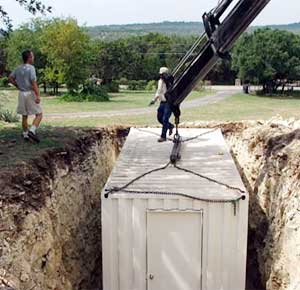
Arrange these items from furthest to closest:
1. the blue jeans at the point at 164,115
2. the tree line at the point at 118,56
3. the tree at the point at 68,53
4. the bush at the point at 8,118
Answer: the tree line at the point at 118,56 < the tree at the point at 68,53 < the bush at the point at 8,118 < the blue jeans at the point at 164,115

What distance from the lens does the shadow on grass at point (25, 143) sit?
934 centimetres

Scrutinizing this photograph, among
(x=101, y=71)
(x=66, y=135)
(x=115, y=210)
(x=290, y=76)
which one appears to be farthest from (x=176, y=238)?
(x=101, y=71)

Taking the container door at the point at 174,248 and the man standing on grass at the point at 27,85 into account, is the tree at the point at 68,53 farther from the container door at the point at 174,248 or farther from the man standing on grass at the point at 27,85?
the container door at the point at 174,248

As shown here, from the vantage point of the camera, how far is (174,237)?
8.02m

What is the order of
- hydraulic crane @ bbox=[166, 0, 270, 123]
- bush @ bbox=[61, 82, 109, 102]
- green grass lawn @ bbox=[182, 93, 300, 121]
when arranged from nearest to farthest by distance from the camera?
1. hydraulic crane @ bbox=[166, 0, 270, 123]
2. green grass lawn @ bbox=[182, 93, 300, 121]
3. bush @ bbox=[61, 82, 109, 102]

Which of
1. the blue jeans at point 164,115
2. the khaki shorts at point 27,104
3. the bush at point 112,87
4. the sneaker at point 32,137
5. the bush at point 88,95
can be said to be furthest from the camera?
the bush at point 112,87

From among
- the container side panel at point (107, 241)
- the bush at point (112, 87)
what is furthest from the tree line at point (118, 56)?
the container side panel at point (107, 241)

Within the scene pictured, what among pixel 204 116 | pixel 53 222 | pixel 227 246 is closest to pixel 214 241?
pixel 227 246

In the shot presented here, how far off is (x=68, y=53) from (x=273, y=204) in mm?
30398

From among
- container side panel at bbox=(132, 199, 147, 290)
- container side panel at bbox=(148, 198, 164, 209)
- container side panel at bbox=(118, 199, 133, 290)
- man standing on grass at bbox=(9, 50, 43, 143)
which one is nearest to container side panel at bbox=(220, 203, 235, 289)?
container side panel at bbox=(148, 198, 164, 209)

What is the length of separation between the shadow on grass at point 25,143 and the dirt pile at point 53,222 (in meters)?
0.24

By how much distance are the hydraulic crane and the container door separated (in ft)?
9.27

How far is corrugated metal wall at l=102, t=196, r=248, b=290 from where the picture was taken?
8016 mm

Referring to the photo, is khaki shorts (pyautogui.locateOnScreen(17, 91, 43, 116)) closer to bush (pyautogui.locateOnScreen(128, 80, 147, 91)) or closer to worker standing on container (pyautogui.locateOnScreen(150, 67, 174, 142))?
worker standing on container (pyautogui.locateOnScreen(150, 67, 174, 142))
